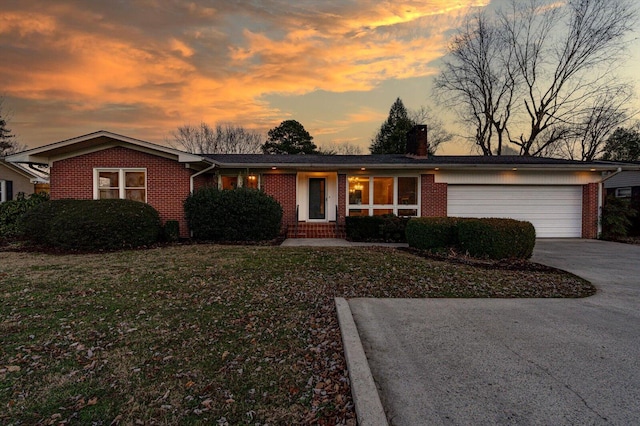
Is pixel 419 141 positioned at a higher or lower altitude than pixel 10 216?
higher

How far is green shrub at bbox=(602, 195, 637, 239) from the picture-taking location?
Result: 485 inches

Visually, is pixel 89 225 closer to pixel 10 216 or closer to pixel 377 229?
pixel 10 216

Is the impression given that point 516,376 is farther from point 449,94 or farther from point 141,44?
point 449,94

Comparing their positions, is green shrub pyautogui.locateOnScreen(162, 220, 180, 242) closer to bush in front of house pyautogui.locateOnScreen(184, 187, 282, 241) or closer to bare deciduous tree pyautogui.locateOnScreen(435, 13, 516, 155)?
bush in front of house pyautogui.locateOnScreen(184, 187, 282, 241)

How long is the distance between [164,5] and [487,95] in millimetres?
24866

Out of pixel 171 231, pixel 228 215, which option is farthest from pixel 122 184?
pixel 228 215

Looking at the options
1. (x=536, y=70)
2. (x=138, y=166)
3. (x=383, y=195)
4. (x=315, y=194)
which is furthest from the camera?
(x=536, y=70)

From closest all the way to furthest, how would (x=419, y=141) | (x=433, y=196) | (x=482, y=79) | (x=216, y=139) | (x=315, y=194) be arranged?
(x=433, y=196), (x=315, y=194), (x=419, y=141), (x=482, y=79), (x=216, y=139)

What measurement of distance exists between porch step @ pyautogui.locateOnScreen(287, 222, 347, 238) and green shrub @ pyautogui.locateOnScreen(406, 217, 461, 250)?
Result: 3796mm

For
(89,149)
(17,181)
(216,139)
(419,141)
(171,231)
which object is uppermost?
(216,139)

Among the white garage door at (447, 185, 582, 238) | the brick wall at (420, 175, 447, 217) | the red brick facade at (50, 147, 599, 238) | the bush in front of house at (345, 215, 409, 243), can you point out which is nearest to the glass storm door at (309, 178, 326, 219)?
the bush in front of house at (345, 215, 409, 243)

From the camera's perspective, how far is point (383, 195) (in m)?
13.1

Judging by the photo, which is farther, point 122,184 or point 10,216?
point 10,216

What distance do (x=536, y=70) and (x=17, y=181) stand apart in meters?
34.9
